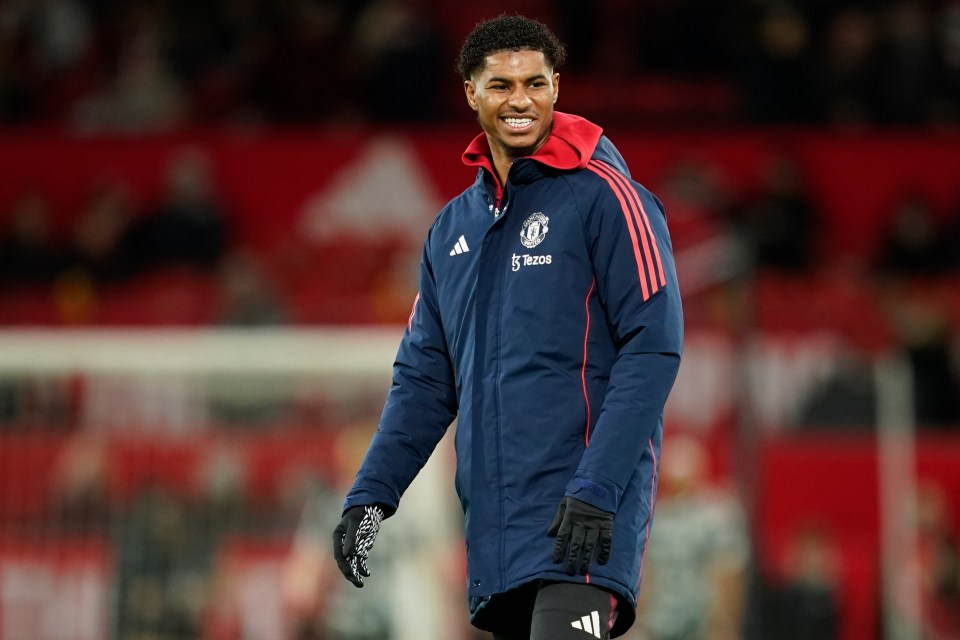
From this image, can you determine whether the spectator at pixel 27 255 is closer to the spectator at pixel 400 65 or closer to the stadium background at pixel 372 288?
the stadium background at pixel 372 288

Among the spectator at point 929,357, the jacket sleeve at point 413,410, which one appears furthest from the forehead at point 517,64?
the spectator at point 929,357

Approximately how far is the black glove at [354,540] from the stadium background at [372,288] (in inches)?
188

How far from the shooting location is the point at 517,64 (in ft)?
13.4

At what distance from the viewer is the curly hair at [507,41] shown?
411 centimetres

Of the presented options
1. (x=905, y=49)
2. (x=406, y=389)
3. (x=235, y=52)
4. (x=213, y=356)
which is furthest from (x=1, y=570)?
(x=905, y=49)

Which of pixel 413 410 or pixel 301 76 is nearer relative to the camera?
pixel 413 410

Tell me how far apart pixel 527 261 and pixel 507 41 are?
0.56 meters

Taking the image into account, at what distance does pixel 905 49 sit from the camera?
14672 millimetres

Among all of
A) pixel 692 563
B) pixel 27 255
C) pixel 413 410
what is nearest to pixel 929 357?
pixel 692 563

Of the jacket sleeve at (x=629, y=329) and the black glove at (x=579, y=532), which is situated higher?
the jacket sleeve at (x=629, y=329)

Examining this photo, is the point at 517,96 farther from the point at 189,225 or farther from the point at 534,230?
the point at 189,225

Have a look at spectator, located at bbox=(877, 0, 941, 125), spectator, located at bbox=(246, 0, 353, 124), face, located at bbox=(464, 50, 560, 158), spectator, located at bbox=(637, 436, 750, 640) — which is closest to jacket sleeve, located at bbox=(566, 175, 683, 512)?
face, located at bbox=(464, 50, 560, 158)

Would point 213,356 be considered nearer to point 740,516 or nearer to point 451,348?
point 740,516

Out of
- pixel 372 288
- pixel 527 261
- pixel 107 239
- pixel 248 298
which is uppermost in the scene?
pixel 107 239
